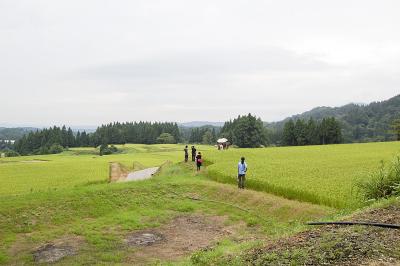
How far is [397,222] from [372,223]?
662 millimetres

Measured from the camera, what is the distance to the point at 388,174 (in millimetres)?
15156

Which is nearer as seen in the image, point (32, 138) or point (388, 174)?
point (388, 174)

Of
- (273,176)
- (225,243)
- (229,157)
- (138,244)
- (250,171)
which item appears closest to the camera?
(225,243)

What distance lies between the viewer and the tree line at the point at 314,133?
88312 millimetres

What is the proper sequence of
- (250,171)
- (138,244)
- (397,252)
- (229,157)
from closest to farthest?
(397,252), (138,244), (250,171), (229,157)

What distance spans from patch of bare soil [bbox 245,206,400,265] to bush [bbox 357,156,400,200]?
482cm

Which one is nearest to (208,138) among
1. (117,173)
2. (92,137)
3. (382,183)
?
(92,137)

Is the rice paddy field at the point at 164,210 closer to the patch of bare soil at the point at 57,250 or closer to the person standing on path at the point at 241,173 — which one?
the patch of bare soil at the point at 57,250

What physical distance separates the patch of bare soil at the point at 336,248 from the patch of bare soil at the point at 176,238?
6602 mm

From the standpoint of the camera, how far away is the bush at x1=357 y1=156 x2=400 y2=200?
15.0 m

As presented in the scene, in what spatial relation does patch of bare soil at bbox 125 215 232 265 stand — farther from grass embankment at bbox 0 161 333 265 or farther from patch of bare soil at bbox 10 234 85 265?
patch of bare soil at bbox 10 234 85 265

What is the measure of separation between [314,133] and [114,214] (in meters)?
75.2

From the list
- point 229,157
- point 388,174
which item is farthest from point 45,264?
point 229,157

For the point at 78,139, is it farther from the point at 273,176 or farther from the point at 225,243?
the point at 225,243
